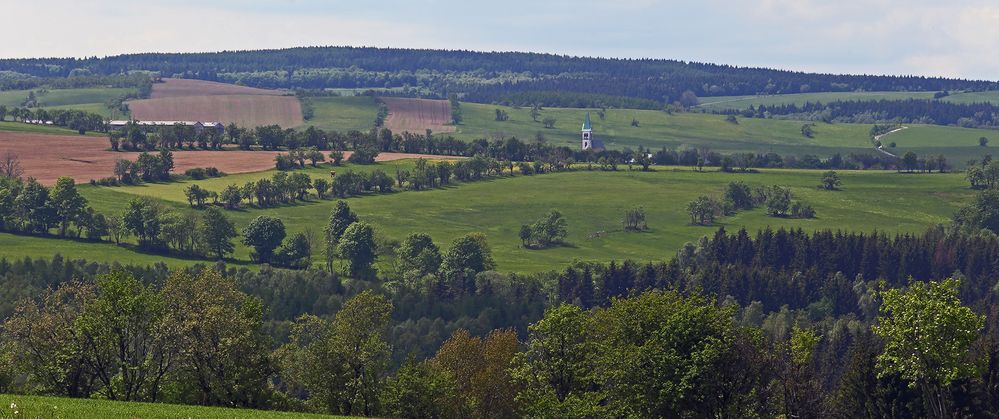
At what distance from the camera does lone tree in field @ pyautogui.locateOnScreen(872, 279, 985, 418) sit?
3145 inches

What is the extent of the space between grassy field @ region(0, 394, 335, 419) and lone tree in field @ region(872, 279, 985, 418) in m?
33.9

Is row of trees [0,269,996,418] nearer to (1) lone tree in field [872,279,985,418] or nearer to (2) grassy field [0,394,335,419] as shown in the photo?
(1) lone tree in field [872,279,985,418]

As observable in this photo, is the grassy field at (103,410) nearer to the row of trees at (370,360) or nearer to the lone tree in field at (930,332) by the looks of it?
the row of trees at (370,360)

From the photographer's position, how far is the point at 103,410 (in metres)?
71.0

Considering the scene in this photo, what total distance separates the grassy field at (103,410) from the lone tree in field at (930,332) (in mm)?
33919

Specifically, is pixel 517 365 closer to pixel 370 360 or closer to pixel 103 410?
pixel 370 360

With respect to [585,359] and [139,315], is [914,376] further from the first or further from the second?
[139,315]

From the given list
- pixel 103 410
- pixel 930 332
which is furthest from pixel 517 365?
pixel 103 410

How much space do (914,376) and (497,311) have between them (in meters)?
117

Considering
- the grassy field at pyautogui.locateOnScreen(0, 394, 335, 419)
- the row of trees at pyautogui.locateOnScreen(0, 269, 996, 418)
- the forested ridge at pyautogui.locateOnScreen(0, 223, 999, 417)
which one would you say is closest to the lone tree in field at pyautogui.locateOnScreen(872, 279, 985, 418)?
the forested ridge at pyautogui.locateOnScreen(0, 223, 999, 417)

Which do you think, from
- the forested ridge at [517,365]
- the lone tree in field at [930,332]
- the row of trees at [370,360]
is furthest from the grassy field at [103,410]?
the lone tree in field at [930,332]

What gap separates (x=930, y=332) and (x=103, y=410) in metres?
45.4

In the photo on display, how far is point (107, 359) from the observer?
9144 centimetres

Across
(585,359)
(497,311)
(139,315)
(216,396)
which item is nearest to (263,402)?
(216,396)
